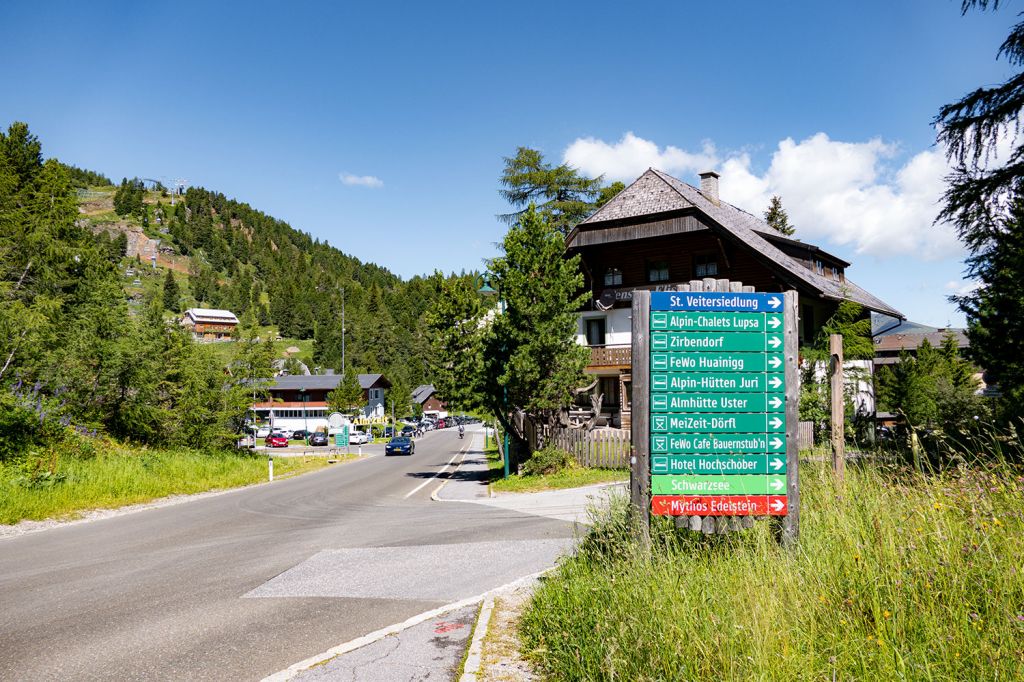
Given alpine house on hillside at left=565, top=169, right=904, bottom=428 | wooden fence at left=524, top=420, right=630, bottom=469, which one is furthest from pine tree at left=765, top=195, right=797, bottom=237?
→ wooden fence at left=524, top=420, right=630, bottom=469

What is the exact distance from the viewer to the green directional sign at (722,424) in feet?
20.9

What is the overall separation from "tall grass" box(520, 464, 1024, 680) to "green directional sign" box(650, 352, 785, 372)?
4.76 ft

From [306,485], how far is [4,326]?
1079cm

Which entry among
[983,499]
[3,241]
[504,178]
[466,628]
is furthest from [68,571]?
[504,178]

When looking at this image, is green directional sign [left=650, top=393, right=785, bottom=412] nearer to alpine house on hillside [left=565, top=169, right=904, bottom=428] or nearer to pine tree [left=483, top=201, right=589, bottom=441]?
pine tree [left=483, top=201, right=589, bottom=441]

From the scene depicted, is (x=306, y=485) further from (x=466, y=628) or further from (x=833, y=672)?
(x=833, y=672)

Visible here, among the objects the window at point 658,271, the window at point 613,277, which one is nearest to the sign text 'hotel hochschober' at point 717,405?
the window at point 658,271

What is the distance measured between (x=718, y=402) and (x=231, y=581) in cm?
694

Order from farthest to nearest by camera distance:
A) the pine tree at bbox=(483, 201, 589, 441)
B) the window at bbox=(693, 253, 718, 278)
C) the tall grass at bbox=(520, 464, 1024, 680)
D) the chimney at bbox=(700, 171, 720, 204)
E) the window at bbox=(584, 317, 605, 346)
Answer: the chimney at bbox=(700, 171, 720, 204) → the window at bbox=(584, 317, 605, 346) → the window at bbox=(693, 253, 718, 278) → the pine tree at bbox=(483, 201, 589, 441) → the tall grass at bbox=(520, 464, 1024, 680)

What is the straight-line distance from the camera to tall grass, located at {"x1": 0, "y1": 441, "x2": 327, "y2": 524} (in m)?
15.4

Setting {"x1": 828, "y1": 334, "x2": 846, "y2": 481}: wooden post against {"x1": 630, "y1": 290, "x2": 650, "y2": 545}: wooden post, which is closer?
{"x1": 630, "y1": 290, "x2": 650, "y2": 545}: wooden post

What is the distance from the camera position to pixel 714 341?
21.2ft

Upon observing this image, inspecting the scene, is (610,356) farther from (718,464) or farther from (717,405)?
(718,464)

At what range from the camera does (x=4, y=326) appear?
60.5 feet
